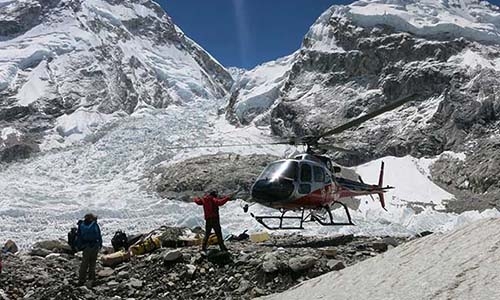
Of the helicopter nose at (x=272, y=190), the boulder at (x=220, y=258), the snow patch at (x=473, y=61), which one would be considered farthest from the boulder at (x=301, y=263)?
the snow patch at (x=473, y=61)

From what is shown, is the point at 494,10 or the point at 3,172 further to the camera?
the point at 494,10

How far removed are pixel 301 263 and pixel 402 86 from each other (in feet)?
292

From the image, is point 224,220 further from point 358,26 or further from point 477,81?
point 358,26

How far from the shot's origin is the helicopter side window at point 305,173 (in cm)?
1464

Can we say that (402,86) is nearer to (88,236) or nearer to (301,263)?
(88,236)

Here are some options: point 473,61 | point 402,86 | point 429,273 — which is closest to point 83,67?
point 402,86

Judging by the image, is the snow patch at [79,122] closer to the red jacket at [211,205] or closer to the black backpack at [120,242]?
the black backpack at [120,242]

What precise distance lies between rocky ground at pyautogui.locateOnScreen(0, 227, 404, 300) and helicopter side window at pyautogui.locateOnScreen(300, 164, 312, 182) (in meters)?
2.85

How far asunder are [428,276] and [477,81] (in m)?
89.1

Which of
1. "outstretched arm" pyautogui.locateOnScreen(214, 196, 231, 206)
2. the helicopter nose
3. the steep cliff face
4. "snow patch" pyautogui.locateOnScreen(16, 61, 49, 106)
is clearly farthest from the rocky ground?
"snow patch" pyautogui.locateOnScreen(16, 61, 49, 106)

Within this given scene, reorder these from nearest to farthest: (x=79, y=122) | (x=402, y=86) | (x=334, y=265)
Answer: (x=334, y=265)
(x=402, y=86)
(x=79, y=122)

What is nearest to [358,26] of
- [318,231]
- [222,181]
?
[222,181]

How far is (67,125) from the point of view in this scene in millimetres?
108125

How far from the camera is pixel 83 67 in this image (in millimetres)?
124812
